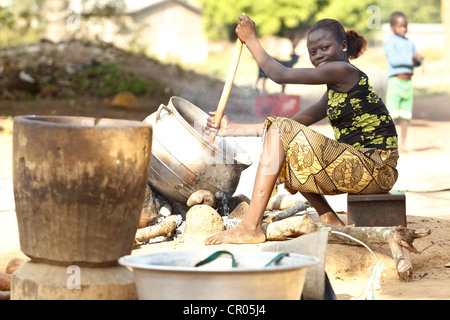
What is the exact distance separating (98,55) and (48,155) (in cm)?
1562

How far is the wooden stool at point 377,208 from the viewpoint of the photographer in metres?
4.36

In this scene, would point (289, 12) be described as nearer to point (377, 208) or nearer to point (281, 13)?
point (281, 13)

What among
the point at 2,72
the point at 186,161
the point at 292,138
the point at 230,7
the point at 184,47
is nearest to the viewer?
the point at 292,138

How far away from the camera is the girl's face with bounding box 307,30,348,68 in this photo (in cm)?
439

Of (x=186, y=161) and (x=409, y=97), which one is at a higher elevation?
(x=409, y=97)

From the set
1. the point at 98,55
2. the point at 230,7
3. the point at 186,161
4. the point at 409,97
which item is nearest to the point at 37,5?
the point at 98,55

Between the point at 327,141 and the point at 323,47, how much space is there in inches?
26.1

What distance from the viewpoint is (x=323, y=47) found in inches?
173

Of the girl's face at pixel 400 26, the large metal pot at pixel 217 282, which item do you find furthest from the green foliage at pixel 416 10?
the large metal pot at pixel 217 282

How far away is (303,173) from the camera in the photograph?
4.22 meters

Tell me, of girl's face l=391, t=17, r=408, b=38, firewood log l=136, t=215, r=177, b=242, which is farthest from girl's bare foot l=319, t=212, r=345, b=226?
girl's face l=391, t=17, r=408, b=38

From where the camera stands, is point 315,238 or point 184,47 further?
point 184,47

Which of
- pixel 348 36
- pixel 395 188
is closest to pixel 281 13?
pixel 395 188
